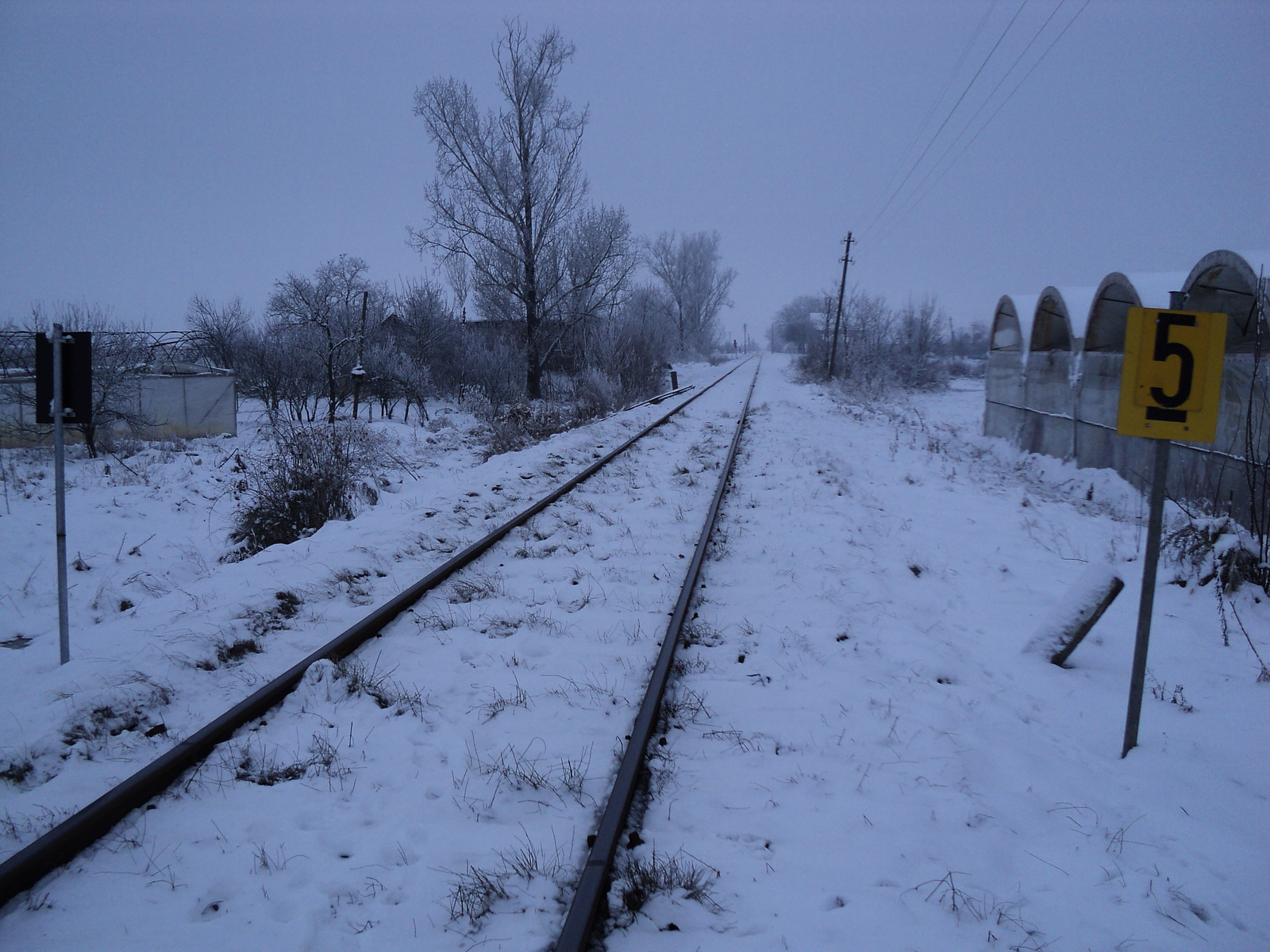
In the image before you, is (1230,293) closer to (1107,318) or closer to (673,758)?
(1107,318)

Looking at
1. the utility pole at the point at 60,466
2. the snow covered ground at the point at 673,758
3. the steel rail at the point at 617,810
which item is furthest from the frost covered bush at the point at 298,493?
the steel rail at the point at 617,810

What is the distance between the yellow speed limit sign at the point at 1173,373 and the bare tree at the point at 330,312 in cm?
2102

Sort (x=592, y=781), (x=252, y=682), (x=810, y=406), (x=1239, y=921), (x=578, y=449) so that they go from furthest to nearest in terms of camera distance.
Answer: (x=810, y=406), (x=578, y=449), (x=252, y=682), (x=592, y=781), (x=1239, y=921)

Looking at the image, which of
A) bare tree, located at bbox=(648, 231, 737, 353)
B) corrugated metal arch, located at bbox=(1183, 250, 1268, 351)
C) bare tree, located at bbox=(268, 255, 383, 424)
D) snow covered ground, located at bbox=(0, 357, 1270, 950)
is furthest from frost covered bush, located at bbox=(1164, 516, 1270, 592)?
bare tree, located at bbox=(648, 231, 737, 353)

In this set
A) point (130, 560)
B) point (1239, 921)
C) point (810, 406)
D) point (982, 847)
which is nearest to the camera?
point (1239, 921)

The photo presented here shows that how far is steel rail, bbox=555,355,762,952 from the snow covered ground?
127 millimetres

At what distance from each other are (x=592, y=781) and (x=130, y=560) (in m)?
7.72

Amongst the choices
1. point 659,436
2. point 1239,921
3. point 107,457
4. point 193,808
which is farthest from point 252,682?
point 107,457

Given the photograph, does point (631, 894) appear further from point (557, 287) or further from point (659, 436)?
point (557, 287)

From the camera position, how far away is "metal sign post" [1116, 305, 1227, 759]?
286 centimetres

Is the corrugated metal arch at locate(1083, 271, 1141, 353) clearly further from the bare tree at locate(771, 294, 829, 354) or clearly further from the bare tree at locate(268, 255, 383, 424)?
the bare tree at locate(771, 294, 829, 354)

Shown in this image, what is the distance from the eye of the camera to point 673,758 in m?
3.24

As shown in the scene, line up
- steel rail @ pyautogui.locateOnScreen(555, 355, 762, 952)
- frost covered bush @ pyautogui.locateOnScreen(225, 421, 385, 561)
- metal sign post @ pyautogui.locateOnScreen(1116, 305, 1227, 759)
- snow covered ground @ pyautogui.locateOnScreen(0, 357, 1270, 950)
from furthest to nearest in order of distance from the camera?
frost covered bush @ pyautogui.locateOnScreen(225, 421, 385, 561), metal sign post @ pyautogui.locateOnScreen(1116, 305, 1227, 759), snow covered ground @ pyautogui.locateOnScreen(0, 357, 1270, 950), steel rail @ pyautogui.locateOnScreen(555, 355, 762, 952)

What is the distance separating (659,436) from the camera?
14.3 meters
